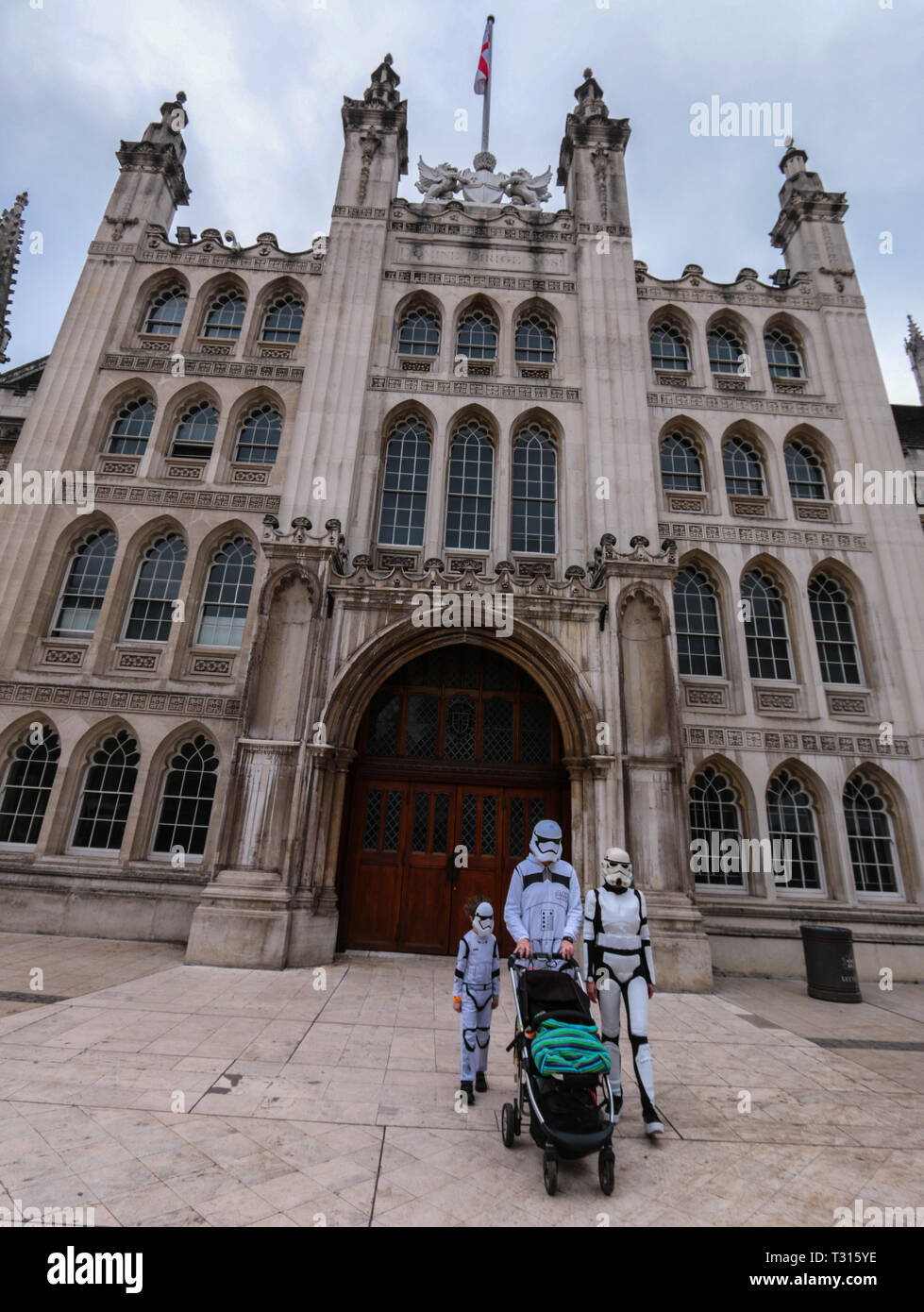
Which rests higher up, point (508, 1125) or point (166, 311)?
point (166, 311)

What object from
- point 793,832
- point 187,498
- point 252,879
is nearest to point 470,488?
point 187,498

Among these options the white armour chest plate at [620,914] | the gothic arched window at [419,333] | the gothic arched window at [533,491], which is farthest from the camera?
the gothic arched window at [419,333]

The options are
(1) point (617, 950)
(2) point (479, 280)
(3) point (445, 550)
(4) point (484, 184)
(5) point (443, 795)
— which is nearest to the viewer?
(1) point (617, 950)

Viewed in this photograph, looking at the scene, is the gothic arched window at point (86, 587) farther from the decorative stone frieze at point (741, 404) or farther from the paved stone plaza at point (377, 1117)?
the decorative stone frieze at point (741, 404)

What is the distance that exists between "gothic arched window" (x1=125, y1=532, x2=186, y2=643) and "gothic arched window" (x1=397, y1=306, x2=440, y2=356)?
7690 mm

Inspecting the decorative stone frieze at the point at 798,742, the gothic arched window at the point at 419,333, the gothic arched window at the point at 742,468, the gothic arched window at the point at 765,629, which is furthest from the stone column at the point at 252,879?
the gothic arched window at the point at 742,468

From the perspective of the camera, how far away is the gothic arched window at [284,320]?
16.6 meters

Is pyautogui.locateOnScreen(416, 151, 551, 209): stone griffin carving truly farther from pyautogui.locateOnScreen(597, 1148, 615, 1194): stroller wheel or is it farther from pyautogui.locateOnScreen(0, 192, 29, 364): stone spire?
pyautogui.locateOnScreen(597, 1148, 615, 1194): stroller wheel

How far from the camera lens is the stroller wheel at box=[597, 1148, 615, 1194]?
3770 millimetres

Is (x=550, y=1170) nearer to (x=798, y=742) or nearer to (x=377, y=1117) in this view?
(x=377, y=1117)

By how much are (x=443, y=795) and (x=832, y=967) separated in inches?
281

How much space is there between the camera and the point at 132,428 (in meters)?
15.6

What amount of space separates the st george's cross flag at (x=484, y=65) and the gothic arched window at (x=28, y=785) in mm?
23969

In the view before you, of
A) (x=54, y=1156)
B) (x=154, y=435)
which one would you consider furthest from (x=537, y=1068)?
(x=154, y=435)
